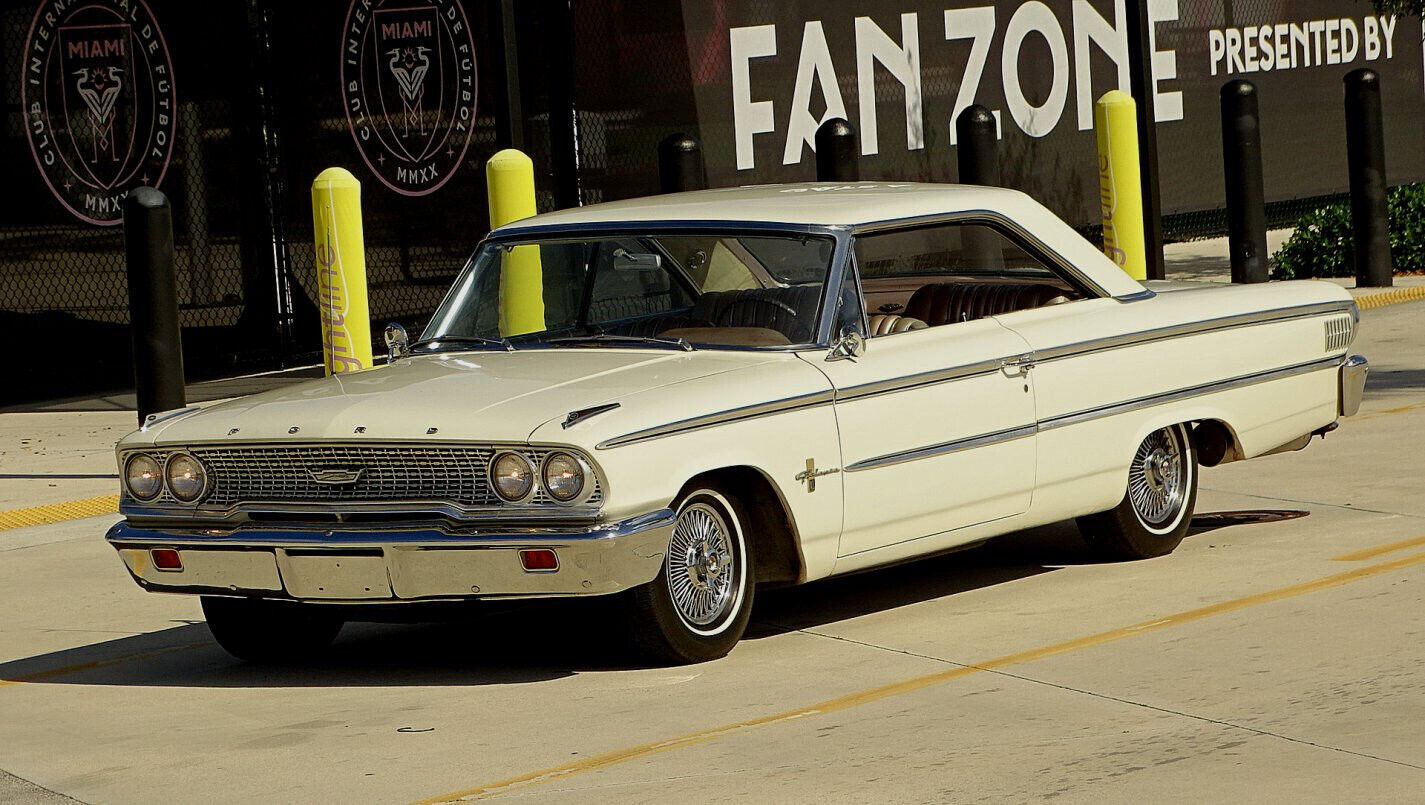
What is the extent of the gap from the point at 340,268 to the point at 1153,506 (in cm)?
493

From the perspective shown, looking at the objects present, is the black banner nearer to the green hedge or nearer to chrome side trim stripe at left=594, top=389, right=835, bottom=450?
the green hedge

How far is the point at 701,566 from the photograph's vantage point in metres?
6.70

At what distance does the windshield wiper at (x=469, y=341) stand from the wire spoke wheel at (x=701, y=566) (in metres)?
1.14

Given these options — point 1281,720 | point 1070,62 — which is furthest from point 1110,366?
point 1070,62

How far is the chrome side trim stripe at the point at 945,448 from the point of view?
7047 mm

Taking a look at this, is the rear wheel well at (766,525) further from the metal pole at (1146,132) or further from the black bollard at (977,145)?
the metal pole at (1146,132)

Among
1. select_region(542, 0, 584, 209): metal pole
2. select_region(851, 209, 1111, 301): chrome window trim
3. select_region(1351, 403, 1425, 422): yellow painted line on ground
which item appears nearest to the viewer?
select_region(851, 209, 1111, 301): chrome window trim

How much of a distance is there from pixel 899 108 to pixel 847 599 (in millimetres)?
10468

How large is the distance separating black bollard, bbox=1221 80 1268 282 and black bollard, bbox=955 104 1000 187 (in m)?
1.81

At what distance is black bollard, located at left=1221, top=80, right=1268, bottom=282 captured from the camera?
51.9 ft

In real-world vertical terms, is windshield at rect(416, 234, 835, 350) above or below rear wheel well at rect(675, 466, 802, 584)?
above

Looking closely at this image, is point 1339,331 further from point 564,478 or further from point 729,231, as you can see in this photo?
point 564,478

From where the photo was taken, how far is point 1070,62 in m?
18.9

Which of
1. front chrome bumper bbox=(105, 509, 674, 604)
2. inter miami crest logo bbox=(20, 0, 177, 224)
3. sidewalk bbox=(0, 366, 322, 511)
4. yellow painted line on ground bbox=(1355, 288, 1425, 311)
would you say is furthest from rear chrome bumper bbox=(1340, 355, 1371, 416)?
inter miami crest logo bbox=(20, 0, 177, 224)
